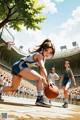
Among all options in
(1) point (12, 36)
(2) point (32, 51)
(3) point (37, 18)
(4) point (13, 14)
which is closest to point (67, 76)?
(2) point (32, 51)

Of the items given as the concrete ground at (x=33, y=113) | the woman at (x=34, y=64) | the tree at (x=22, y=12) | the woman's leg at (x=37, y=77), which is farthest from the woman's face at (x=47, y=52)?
the tree at (x=22, y=12)

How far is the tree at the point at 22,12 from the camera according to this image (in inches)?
547

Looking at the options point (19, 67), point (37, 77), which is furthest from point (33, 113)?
point (19, 67)

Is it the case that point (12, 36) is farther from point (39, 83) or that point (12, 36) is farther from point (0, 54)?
point (39, 83)

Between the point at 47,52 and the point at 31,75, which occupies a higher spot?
the point at 47,52

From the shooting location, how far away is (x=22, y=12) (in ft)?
46.4

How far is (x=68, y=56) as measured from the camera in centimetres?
3200

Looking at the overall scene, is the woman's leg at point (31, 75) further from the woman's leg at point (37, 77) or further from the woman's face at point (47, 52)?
the woman's face at point (47, 52)

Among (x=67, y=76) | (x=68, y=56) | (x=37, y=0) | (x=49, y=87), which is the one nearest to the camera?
(x=49, y=87)

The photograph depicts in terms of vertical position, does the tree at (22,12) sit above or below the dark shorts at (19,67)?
above

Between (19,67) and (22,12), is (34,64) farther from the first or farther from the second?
(22,12)

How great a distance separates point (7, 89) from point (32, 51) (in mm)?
937

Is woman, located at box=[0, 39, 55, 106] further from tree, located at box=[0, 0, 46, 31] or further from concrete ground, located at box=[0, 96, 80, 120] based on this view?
tree, located at box=[0, 0, 46, 31]

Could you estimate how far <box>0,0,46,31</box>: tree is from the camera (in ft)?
45.5
